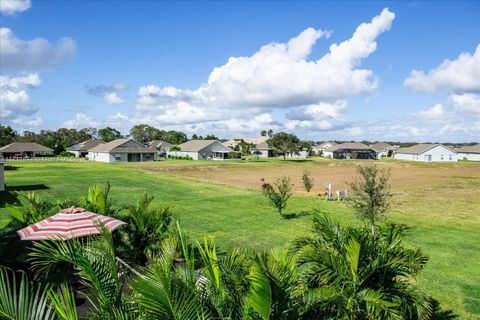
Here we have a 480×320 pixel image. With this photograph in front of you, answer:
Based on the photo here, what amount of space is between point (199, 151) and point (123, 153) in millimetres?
21117

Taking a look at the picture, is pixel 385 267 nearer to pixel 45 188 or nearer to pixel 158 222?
pixel 158 222

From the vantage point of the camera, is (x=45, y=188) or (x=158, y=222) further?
(x=45, y=188)

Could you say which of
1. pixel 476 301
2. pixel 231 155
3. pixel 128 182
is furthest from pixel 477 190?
pixel 231 155

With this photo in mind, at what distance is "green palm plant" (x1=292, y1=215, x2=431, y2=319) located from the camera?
18.3 ft

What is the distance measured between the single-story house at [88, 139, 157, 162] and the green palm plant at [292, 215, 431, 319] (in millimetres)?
83594

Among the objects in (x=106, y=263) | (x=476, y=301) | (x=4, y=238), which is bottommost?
(x=476, y=301)

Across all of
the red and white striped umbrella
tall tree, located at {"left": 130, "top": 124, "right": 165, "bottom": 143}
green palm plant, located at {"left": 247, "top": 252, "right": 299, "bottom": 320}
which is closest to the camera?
green palm plant, located at {"left": 247, "top": 252, "right": 299, "bottom": 320}

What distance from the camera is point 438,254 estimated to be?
14672 mm

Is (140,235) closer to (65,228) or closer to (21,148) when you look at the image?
(65,228)

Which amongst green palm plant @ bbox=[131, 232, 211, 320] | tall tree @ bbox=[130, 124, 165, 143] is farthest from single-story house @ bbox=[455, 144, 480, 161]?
green palm plant @ bbox=[131, 232, 211, 320]

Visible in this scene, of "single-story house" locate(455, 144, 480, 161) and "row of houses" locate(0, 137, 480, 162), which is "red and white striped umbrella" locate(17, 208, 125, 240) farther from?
"single-story house" locate(455, 144, 480, 161)

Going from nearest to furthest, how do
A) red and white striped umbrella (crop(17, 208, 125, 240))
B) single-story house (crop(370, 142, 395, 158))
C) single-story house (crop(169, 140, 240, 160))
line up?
red and white striped umbrella (crop(17, 208, 125, 240)) → single-story house (crop(169, 140, 240, 160)) → single-story house (crop(370, 142, 395, 158))

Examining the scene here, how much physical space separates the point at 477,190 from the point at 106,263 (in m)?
41.9

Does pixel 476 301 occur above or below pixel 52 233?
below
